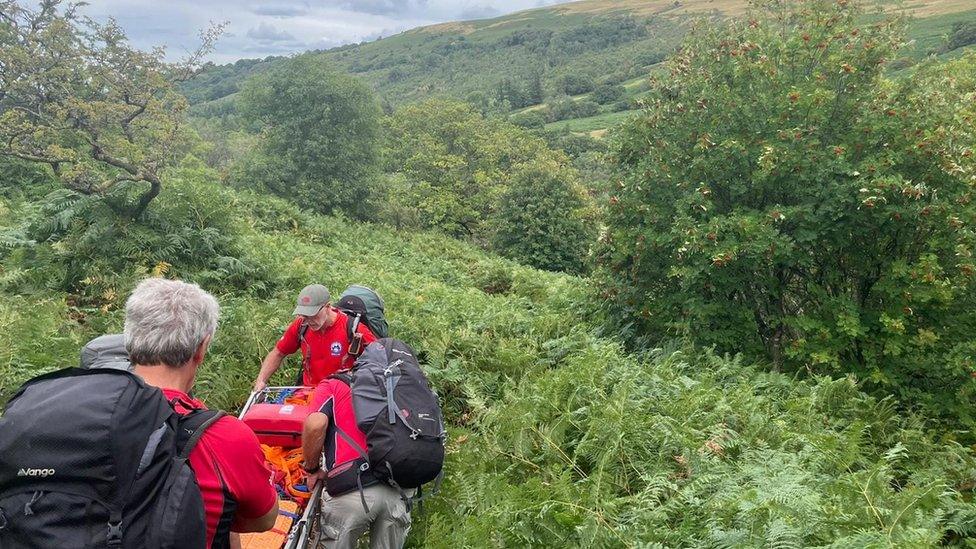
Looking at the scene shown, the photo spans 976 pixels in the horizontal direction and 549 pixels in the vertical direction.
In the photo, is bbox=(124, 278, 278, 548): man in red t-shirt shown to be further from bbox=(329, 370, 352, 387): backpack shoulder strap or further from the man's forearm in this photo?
bbox=(329, 370, 352, 387): backpack shoulder strap

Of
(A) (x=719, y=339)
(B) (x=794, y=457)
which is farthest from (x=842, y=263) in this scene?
(B) (x=794, y=457)

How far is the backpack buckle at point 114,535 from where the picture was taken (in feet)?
6.48

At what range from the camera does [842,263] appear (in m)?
8.10

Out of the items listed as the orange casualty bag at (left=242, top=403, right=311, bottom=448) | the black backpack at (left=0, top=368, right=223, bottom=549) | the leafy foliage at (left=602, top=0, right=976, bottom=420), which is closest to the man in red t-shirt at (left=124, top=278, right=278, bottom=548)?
the black backpack at (left=0, top=368, right=223, bottom=549)

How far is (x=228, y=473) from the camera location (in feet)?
7.87

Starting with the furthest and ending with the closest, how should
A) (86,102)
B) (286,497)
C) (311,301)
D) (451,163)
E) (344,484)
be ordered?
(451,163)
(86,102)
(311,301)
(286,497)
(344,484)

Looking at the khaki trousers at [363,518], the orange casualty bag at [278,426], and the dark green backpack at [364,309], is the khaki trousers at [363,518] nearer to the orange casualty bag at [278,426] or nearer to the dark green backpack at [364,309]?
the orange casualty bag at [278,426]

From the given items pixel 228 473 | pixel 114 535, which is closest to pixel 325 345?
pixel 228 473

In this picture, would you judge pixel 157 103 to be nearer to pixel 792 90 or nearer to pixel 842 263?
pixel 792 90

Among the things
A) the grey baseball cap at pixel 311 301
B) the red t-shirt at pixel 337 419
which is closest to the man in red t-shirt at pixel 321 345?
the grey baseball cap at pixel 311 301

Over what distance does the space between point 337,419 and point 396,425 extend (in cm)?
43

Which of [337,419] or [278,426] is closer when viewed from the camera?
[337,419]

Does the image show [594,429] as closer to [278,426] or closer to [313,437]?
[313,437]

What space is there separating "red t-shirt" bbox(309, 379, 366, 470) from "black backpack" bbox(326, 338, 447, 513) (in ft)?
0.14
